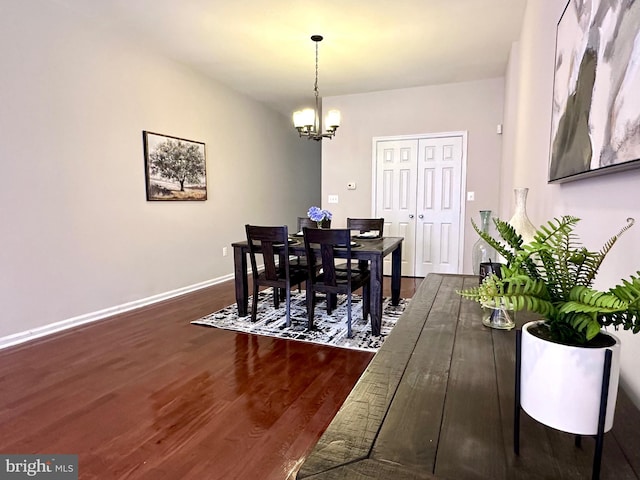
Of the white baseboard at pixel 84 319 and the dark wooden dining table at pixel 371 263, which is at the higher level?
the dark wooden dining table at pixel 371 263

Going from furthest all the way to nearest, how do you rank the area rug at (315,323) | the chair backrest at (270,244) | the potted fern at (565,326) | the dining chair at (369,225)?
the dining chair at (369,225), the chair backrest at (270,244), the area rug at (315,323), the potted fern at (565,326)

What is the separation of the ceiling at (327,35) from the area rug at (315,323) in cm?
251

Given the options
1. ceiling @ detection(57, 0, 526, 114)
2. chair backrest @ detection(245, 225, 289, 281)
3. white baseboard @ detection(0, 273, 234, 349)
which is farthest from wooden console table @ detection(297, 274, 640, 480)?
white baseboard @ detection(0, 273, 234, 349)

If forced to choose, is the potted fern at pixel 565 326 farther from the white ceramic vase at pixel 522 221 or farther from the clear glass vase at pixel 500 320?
the white ceramic vase at pixel 522 221

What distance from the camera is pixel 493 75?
4.66m

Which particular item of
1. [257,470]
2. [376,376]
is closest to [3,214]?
[257,470]

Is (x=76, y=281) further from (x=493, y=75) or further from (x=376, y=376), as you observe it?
(x=493, y=75)

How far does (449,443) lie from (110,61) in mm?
4099

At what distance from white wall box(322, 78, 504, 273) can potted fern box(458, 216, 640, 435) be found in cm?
458

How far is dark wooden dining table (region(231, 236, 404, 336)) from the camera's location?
118 inches

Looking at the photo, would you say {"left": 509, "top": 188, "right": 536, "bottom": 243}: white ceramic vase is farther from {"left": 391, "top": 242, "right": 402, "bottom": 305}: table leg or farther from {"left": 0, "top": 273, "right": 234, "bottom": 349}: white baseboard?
{"left": 0, "top": 273, "right": 234, "bottom": 349}: white baseboard

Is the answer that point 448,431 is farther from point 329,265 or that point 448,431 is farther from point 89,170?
point 89,170

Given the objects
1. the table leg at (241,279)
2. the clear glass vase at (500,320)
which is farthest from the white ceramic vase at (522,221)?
the table leg at (241,279)

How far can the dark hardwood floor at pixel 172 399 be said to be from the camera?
1.62 meters
